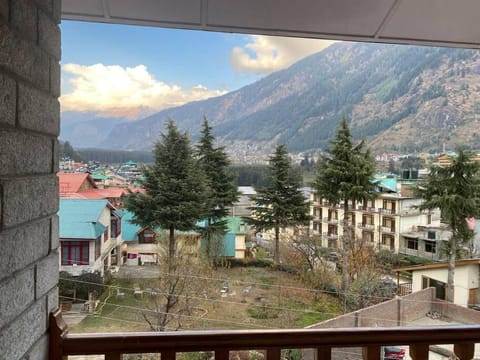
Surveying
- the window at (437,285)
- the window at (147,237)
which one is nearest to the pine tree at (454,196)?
the window at (437,285)

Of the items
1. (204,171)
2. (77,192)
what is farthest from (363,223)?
(77,192)

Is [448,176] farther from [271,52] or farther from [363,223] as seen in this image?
[271,52]

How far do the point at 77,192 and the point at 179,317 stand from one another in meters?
1.18

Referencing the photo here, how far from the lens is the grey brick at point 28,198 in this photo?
0.55m

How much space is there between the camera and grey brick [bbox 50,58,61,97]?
75 centimetres

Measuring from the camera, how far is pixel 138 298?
92.7 inches

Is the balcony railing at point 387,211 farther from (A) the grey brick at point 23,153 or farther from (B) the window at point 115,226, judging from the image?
(A) the grey brick at point 23,153

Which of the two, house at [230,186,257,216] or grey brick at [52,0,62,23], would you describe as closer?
Result: grey brick at [52,0,62,23]

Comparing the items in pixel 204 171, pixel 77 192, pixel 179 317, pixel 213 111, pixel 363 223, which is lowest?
pixel 179 317

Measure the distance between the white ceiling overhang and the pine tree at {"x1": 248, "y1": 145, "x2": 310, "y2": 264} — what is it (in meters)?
1.24

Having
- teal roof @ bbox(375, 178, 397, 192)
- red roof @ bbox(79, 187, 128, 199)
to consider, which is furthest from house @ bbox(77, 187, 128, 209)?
teal roof @ bbox(375, 178, 397, 192)

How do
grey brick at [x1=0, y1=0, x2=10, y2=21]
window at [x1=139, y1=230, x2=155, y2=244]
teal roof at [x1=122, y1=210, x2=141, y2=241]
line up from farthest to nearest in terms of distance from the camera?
window at [x1=139, y1=230, x2=155, y2=244] < teal roof at [x1=122, y1=210, x2=141, y2=241] < grey brick at [x1=0, y1=0, x2=10, y2=21]

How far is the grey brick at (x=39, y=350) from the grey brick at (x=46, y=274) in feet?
0.31

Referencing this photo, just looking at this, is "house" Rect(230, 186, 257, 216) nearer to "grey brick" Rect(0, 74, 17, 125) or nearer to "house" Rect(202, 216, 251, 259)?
"house" Rect(202, 216, 251, 259)
